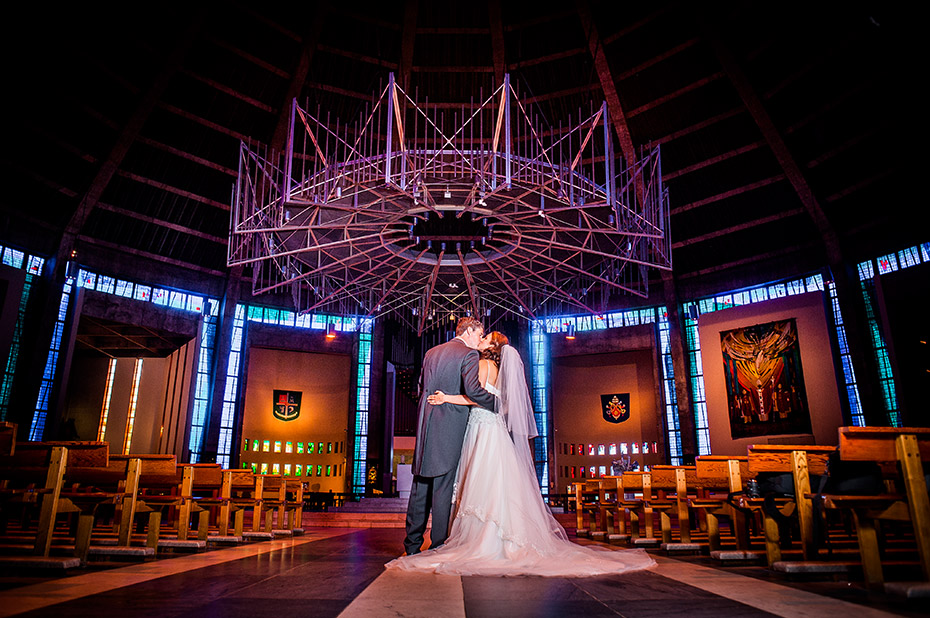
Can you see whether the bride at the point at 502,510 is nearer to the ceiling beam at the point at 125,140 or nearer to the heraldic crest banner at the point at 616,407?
the ceiling beam at the point at 125,140

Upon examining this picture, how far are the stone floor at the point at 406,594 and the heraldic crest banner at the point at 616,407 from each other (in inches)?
735

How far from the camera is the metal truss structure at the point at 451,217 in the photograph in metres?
9.54

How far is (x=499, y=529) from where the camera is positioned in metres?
4.82

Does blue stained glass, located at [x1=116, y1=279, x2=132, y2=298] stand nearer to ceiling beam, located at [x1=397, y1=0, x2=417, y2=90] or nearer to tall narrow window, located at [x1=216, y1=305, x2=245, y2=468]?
tall narrow window, located at [x1=216, y1=305, x2=245, y2=468]

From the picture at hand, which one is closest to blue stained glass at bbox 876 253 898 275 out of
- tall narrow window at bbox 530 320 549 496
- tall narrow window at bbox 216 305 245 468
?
tall narrow window at bbox 530 320 549 496

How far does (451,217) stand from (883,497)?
1094cm

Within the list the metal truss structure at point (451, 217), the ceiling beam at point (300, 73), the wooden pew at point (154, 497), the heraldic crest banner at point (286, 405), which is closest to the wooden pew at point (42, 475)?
the wooden pew at point (154, 497)

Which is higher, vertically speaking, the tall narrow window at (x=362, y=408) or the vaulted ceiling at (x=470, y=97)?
the vaulted ceiling at (x=470, y=97)

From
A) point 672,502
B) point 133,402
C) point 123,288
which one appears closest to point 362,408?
point 133,402

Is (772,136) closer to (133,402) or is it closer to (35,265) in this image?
(35,265)

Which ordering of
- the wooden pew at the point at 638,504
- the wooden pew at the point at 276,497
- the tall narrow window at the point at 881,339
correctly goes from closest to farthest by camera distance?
the wooden pew at the point at 638,504 → the wooden pew at the point at 276,497 → the tall narrow window at the point at 881,339

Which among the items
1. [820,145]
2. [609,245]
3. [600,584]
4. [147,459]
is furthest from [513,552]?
[820,145]

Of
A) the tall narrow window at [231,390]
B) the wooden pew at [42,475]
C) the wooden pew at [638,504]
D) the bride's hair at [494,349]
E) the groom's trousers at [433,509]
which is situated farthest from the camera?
the tall narrow window at [231,390]

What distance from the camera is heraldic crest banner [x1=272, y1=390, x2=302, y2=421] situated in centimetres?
2291
